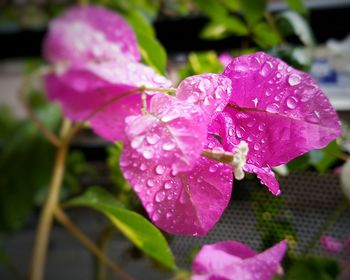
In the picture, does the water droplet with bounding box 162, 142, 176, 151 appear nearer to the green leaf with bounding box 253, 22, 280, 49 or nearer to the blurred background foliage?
the blurred background foliage

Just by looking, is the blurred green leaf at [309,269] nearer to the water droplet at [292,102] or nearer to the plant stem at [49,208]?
the water droplet at [292,102]

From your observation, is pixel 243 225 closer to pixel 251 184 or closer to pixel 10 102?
pixel 251 184

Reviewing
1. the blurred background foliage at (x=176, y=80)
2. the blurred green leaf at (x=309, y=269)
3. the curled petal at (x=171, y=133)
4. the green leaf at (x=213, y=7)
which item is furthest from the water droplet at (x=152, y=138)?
the green leaf at (x=213, y=7)

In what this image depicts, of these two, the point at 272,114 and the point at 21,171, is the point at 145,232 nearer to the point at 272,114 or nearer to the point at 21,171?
the point at 272,114

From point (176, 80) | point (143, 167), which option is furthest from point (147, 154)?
point (176, 80)

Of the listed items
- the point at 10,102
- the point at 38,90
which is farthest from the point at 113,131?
the point at 10,102

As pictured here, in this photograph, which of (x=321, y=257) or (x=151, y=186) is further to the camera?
(x=321, y=257)

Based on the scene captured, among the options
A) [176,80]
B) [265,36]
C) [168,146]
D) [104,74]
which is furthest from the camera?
[176,80]
